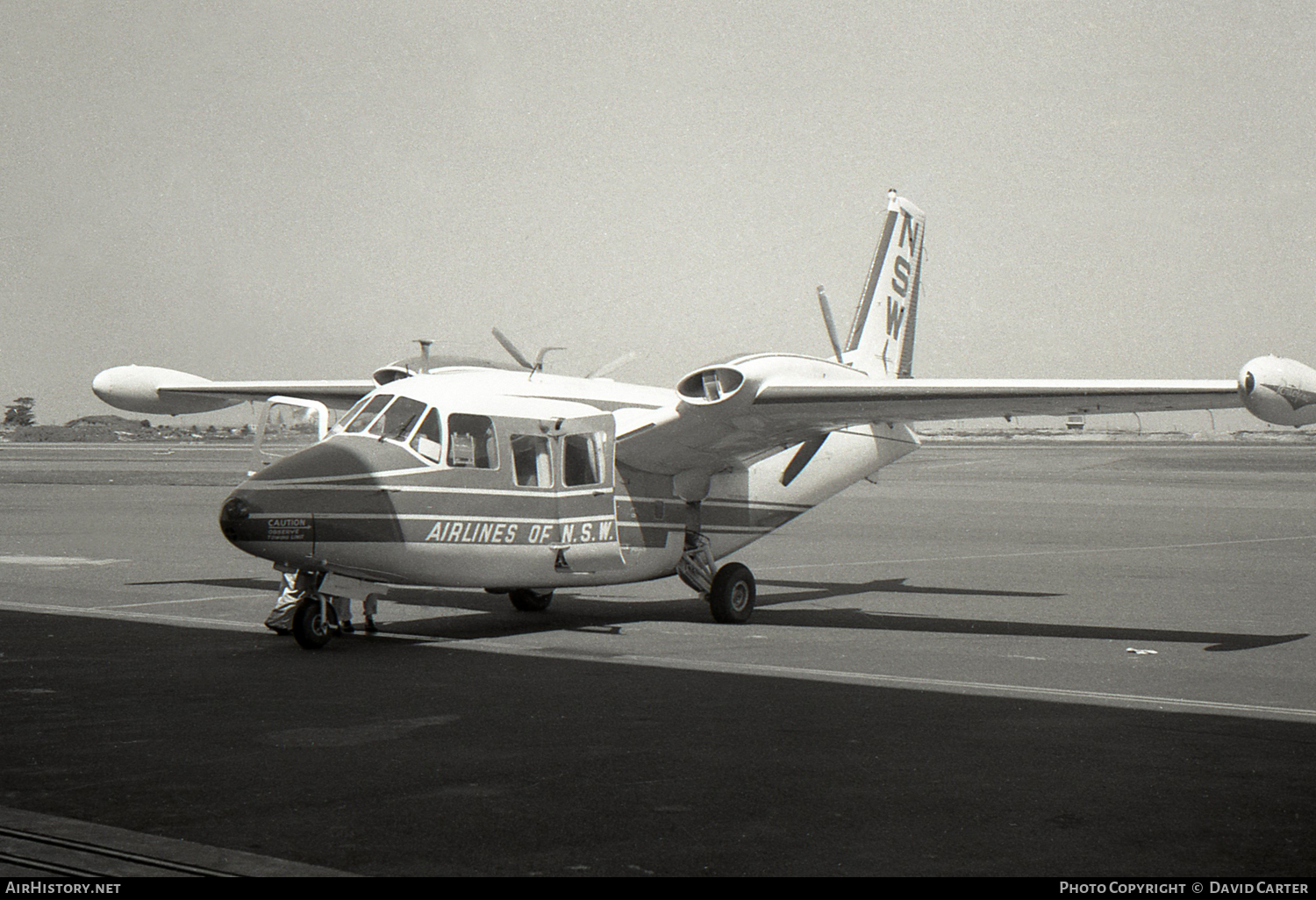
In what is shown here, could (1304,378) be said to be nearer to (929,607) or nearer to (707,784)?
(929,607)

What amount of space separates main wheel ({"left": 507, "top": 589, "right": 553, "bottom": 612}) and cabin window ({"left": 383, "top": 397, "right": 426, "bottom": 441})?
11.2ft

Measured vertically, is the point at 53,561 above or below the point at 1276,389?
below

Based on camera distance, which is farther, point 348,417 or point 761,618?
point 761,618

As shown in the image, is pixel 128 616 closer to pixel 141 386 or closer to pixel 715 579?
pixel 141 386

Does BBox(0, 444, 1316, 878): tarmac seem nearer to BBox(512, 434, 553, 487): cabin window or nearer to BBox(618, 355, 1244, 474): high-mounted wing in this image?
BBox(512, 434, 553, 487): cabin window

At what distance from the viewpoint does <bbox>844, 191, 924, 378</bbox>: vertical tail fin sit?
63.5ft

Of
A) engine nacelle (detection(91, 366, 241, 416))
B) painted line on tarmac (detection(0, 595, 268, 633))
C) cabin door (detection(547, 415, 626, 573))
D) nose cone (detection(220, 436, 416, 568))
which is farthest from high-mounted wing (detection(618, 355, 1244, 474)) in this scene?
engine nacelle (detection(91, 366, 241, 416))

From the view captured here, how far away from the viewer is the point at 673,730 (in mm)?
9180

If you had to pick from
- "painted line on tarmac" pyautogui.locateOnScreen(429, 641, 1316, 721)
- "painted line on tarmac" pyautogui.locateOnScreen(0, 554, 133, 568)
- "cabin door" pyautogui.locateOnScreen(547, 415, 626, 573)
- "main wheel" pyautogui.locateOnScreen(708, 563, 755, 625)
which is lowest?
"painted line on tarmac" pyautogui.locateOnScreen(429, 641, 1316, 721)

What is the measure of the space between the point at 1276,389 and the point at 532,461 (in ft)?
24.7

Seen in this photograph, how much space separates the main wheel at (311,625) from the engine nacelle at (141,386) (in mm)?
7859

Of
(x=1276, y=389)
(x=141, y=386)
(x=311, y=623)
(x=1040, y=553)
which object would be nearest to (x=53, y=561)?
(x=141, y=386)
